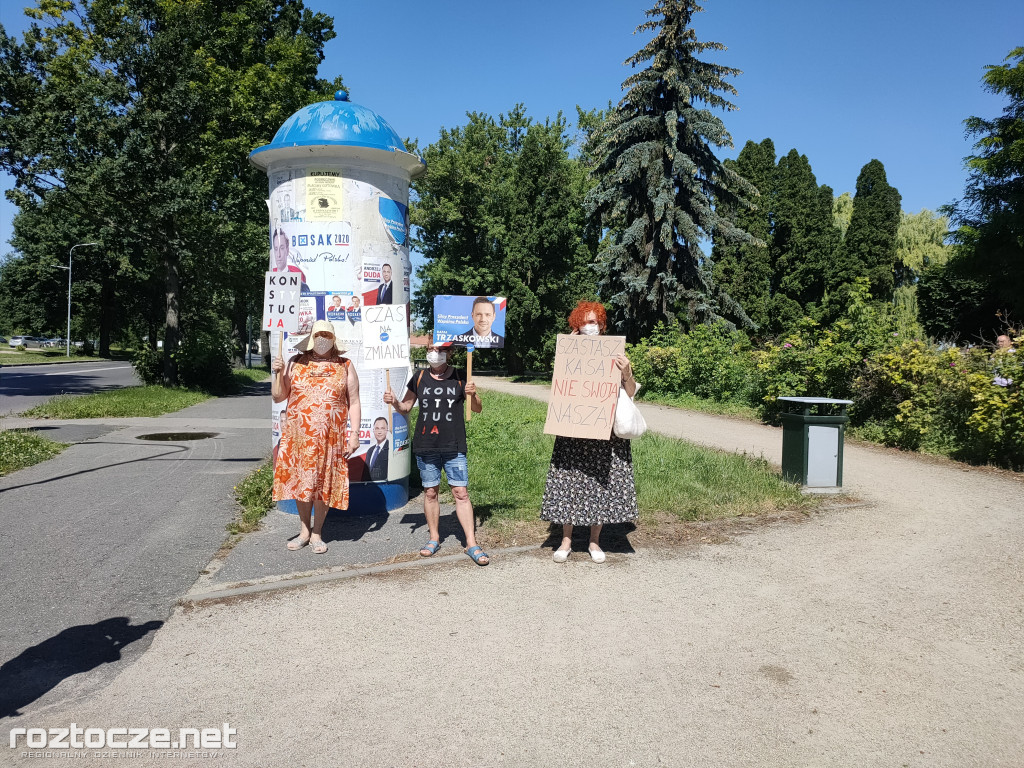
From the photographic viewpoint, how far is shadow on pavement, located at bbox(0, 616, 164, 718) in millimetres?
3391

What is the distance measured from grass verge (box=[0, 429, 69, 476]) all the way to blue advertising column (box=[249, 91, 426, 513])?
14.9ft

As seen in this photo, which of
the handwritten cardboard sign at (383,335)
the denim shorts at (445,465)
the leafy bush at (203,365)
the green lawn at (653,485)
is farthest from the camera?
the leafy bush at (203,365)

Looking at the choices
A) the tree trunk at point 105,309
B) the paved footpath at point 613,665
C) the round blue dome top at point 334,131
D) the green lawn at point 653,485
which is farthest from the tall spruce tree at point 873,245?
the tree trunk at point 105,309

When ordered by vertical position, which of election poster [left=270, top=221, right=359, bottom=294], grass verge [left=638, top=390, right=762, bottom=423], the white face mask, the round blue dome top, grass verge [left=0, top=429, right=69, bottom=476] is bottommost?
grass verge [left=0, top=429, right=69, bottom=476]

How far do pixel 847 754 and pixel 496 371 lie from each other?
38.2 m

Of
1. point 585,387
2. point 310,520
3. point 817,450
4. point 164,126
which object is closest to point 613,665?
point 585,387

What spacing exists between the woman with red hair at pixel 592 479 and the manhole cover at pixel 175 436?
8.88 meters

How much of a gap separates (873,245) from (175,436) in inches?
1602

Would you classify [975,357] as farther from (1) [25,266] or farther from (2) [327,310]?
(1) [25,266]

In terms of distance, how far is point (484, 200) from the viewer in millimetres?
36781

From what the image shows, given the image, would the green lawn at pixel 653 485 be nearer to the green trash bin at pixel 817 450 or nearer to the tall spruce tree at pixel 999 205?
the green trash bin at pixel 817 450

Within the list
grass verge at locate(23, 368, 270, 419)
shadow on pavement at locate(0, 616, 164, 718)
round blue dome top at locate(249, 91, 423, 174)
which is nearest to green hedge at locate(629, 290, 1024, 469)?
round blue dome top at locate(249, 91, 423, 174)

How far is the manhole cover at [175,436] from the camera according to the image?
12.0 m

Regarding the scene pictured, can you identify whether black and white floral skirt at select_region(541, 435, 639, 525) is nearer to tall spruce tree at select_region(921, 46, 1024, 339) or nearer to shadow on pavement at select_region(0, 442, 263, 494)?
shadow on pavement at select_region(0, 442, 263, 494)
